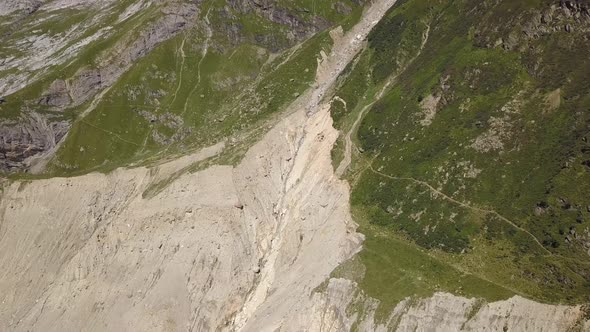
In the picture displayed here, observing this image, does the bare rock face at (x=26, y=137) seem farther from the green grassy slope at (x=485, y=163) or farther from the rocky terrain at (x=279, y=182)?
the green grassy slope at (x=485, y=163)

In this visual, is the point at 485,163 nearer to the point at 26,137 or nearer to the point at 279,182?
the point at 279,182

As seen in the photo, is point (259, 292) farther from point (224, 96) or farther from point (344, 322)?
point (224, 96)

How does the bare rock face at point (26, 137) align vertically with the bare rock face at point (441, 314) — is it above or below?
below

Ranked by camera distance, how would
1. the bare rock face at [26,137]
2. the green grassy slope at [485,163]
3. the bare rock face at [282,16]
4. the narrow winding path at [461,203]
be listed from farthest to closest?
the bare rock face at [282,16]
the bare rock face at [26,137]
the narrow winding path at [461,203]
the green grassy slope at [485,163]

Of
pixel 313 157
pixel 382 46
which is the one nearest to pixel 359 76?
pixel 382 46

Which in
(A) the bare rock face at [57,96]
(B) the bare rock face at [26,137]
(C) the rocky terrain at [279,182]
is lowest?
(B) the bare rock face at [26,137]

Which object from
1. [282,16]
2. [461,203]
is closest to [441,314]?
[461,203]

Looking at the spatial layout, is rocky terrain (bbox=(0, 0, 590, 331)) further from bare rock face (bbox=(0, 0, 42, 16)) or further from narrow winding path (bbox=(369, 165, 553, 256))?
bare rock face (bbox=(0, 0, 42, 16))

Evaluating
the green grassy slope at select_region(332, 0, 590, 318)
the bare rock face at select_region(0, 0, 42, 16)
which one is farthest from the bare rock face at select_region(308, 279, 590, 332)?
the bare rock face at select_region(0, 0, 42, 16)

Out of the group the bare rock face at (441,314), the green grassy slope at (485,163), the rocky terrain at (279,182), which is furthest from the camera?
the rocky terrain at (279,182)

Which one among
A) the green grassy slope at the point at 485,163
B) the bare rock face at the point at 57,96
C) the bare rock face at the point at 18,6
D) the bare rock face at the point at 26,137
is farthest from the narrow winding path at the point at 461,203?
the bare rock face at the point at 18,6
